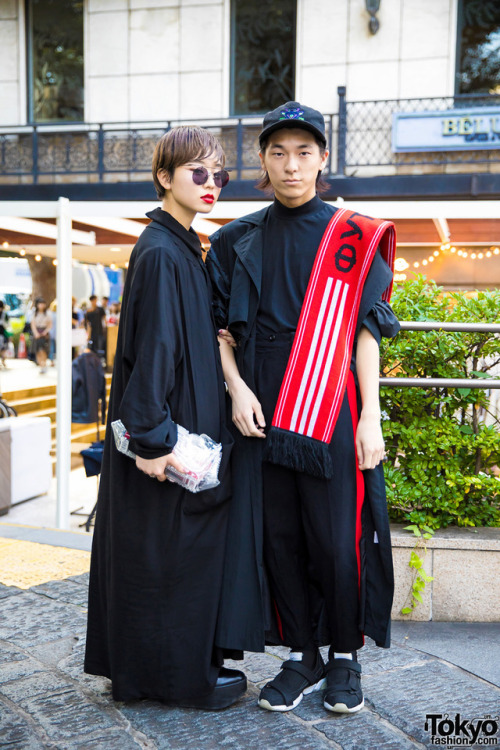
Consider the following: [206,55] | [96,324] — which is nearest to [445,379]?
[206,55]

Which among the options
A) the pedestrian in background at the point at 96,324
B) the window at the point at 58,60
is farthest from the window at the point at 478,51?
the pedestrian in background at the point at 96,324

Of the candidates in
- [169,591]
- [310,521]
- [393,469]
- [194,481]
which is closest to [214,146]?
[194,481]

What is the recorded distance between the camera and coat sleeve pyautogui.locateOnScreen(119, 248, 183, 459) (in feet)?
6.40

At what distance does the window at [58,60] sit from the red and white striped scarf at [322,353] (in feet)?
40.3

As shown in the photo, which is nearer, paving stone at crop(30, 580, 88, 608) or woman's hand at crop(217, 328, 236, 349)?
woman's hand at crop(217, 328, 236, 349)

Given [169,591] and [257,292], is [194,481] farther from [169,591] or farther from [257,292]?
[257,292]

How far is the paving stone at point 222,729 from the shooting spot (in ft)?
6.53

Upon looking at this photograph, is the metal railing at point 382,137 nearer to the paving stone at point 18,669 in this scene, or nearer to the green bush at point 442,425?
the green bush at point 442,425

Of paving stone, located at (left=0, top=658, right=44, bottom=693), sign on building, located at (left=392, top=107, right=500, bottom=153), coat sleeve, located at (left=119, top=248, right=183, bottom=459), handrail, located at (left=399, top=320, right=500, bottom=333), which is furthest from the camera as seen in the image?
sign on building, located at (left=392, top=107, right=500, bottom=153)

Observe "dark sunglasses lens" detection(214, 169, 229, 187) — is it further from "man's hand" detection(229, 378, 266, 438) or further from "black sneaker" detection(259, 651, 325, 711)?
"black sneaker" detection(259, 651, 325, 711)

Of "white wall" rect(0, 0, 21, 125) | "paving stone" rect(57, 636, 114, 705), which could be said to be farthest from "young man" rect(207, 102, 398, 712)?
"white wall" rect(0, 0, 21, 125)

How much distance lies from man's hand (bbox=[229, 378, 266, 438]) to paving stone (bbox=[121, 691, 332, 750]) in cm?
85

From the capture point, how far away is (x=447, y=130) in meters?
11.3

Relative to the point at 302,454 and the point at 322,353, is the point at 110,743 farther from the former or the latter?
the point at 322,353
